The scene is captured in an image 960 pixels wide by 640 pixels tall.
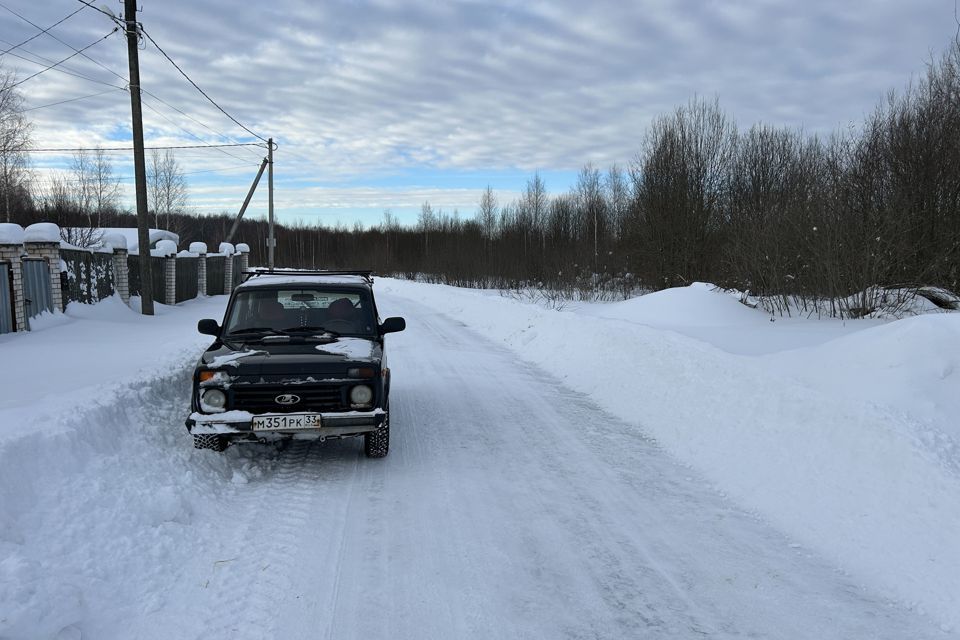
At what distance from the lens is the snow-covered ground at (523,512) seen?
3541mm

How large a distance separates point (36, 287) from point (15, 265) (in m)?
1.28

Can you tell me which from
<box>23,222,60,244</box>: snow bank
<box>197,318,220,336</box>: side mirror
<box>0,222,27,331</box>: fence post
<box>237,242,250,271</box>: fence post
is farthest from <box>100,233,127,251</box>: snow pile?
<box>237,242,250,271</box>: fence post

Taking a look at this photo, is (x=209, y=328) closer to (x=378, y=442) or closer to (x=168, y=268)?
A: (x=378, y=442)

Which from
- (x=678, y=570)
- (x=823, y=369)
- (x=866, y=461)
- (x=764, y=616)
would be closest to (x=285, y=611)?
(x=678, y=570)

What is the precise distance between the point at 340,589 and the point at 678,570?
2135 mm

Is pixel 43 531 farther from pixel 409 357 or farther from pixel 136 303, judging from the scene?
pixel 136 303

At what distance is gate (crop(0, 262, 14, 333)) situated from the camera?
12.2 m

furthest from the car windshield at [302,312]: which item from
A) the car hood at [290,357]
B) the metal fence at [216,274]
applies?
the metal fence at [216,274]

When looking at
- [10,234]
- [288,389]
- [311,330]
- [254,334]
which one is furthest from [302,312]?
[10,234]

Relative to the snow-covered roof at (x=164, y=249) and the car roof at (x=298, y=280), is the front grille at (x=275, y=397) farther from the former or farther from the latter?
the snow-covered roof at (x=164, y=249)

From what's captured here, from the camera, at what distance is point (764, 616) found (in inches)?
141

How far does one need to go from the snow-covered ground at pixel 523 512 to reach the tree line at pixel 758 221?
849 cm

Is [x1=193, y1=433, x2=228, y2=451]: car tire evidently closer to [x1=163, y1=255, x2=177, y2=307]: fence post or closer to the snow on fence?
the snow on fence

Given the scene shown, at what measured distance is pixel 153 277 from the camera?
2211cm
